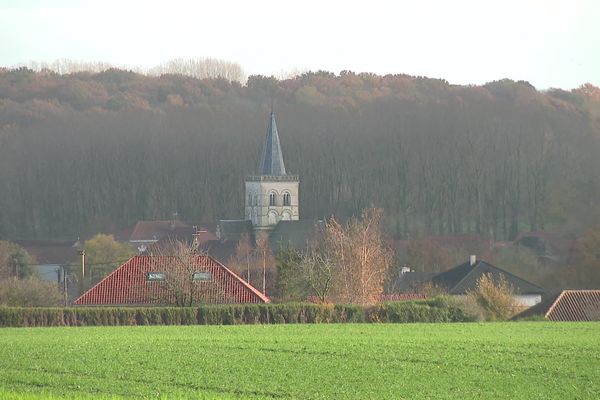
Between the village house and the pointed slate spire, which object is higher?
the pointed slate spire

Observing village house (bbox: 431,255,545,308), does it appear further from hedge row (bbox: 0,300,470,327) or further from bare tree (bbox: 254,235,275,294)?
hedge row (bbox: 0,300,470,327)

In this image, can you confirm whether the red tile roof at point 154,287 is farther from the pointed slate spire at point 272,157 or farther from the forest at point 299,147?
the pointed slate spire at point 272,157

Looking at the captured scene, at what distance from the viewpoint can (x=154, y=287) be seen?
6041 centimetres

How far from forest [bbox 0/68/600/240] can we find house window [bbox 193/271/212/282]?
35.6 metres

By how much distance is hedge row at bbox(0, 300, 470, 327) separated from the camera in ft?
167

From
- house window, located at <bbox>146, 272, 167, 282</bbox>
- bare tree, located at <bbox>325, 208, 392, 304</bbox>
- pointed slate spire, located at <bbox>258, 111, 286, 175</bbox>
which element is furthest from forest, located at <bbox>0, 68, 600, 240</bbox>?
house window, located at <bbox>146, 272, 167, 282</bbox>

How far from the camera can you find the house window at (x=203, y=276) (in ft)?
195

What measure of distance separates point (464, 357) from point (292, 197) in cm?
11261

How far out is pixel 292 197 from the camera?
14538cm

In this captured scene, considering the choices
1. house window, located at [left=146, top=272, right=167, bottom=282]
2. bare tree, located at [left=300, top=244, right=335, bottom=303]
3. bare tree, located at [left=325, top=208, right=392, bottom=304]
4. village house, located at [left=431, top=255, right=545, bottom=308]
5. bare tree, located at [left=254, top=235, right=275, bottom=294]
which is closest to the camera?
house window, located at [left=146, top=272, right=167, bottom=282]

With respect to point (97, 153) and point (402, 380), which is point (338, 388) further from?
point (97, 153)

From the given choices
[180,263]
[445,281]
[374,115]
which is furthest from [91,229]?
[180,263]

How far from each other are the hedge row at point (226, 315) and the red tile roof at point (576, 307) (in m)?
6.73

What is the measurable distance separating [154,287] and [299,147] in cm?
9230
